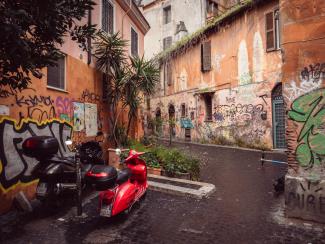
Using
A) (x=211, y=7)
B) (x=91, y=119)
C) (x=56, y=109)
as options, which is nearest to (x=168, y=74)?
(x=211, y=7)

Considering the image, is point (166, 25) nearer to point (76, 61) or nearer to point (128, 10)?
point (128, 10)

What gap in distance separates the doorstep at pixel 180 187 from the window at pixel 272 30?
9.45 m

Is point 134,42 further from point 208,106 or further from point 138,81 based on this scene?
point 208,106

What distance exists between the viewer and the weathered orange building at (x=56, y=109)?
497 cm

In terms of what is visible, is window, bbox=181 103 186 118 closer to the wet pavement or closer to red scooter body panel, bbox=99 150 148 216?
the wet pavement

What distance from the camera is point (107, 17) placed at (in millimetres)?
9984

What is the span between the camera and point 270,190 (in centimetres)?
638

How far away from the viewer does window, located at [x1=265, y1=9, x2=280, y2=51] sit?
13.1m

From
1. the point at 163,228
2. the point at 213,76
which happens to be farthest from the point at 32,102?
the point at 213,76

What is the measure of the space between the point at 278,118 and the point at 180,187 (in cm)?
887

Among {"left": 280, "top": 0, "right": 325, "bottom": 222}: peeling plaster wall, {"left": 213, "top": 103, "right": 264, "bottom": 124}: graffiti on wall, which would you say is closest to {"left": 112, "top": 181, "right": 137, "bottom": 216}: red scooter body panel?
{"left": 280, "top": 0, "right": 325, "bottom": 222}: peeling plaster wall

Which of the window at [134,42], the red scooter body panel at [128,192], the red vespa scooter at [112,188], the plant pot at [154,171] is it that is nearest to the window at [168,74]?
the window at [134,42]

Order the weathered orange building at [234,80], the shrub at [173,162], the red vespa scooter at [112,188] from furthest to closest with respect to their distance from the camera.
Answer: the weathered orange building at [234,80]
the shrub at [173,162]
the red vespa scooter at [112,188]

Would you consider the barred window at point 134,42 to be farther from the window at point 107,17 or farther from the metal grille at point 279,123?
the metal grille at point 279,123
